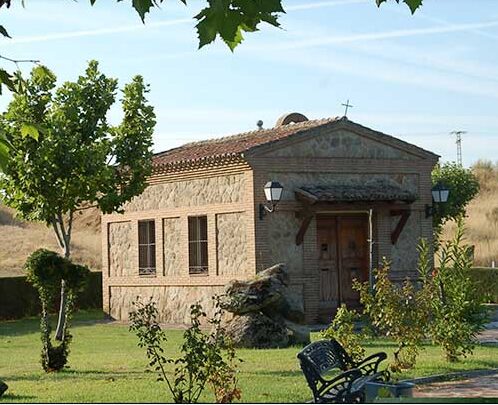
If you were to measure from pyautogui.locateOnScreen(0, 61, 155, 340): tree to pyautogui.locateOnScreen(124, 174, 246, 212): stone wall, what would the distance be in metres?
2.80

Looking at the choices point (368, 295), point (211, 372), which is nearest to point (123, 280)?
point (368, 295)

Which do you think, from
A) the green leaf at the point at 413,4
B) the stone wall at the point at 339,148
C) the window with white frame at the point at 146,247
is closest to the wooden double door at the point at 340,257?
the stone wall at the point at 339,148

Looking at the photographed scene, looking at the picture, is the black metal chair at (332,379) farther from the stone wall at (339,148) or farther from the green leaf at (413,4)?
the stone wall at (339,148)

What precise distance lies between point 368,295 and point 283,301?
527 cm

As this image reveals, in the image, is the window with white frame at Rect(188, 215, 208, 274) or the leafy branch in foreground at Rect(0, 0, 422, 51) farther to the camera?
the window with white frame at Rect(188, 215, 208, 274)

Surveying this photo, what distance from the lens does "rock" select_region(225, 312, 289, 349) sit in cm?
1738

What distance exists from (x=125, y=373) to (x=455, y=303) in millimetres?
4579

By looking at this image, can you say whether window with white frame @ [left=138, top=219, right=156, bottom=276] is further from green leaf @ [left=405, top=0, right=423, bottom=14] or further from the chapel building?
green leaf @ [left=405, top=0, right=423, bottom=14]

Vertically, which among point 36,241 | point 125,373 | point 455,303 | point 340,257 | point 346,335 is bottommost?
point 125,373

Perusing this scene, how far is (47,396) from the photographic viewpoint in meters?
11.5

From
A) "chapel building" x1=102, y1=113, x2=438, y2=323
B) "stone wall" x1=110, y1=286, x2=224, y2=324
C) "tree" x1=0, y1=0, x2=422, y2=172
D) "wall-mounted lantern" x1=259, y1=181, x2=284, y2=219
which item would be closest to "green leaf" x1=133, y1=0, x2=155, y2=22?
"tree" x1=0, y1=0, x2=422, y2=172

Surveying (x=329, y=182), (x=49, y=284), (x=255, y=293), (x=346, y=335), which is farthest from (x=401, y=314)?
(x=329, y=182)

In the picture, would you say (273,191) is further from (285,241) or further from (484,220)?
(484,220)

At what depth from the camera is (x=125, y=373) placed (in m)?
13.7
